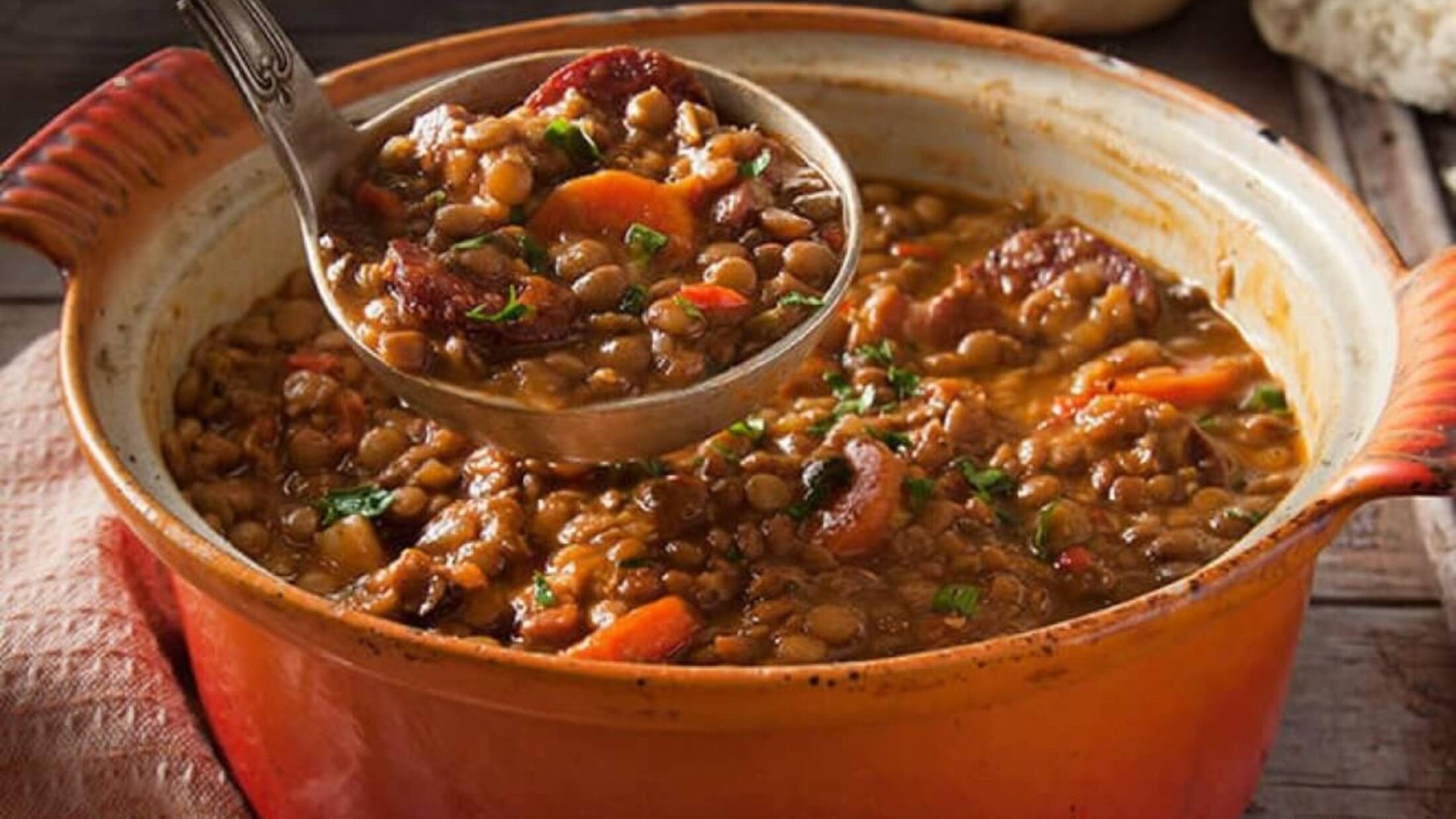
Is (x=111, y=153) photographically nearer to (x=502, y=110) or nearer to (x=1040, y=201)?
(x=502, y=110)

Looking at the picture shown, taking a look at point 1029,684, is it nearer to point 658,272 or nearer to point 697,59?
point 658,272

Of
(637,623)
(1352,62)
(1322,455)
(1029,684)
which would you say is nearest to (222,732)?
(637,623)

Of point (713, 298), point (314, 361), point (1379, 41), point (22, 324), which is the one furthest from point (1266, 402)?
point (22, 324)

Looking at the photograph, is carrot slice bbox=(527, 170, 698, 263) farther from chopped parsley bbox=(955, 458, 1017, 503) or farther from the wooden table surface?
the wooden table surface

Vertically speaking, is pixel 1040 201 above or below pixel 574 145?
below

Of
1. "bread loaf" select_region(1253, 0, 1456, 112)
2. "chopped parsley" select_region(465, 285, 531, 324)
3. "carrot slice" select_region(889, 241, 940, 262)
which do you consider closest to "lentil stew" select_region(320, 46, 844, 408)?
"chopped parsley" select_region(465, 285, 531, 324)
